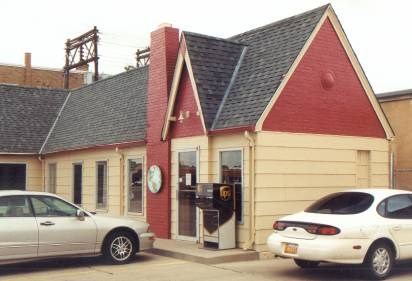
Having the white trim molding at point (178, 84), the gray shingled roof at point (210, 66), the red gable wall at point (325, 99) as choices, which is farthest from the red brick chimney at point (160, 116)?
the red gable wall at point (325, 99)

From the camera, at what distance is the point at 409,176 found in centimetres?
1886

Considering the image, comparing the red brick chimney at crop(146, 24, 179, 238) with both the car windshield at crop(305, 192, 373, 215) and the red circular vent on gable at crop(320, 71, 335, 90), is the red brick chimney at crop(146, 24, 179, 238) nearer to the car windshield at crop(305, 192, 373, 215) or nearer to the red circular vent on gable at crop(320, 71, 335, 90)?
the red circular vent on gable at crop(320, 71, 335, 90)

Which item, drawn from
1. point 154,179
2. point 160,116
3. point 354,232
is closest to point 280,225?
point 354,232

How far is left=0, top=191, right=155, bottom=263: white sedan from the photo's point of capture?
10641mm

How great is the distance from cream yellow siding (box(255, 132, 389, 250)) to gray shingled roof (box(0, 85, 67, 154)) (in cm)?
1161

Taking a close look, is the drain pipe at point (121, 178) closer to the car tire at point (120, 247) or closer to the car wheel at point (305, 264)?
the car tire at point (120, 247)

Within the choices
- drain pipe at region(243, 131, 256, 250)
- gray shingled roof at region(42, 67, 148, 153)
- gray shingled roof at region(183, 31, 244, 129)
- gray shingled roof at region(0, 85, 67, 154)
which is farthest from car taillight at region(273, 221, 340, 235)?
gray shingled roof at region(0, 85, 67, 154)

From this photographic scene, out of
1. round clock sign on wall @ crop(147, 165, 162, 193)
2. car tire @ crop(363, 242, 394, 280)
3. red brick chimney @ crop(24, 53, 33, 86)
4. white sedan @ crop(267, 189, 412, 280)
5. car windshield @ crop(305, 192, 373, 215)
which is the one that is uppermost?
red brick chimney @ crop(24, 53, 33, 86)

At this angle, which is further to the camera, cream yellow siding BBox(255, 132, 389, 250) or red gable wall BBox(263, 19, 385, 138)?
red gable wall BBox(263, 19, 385, 138)

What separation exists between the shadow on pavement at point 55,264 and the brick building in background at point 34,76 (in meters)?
26.1

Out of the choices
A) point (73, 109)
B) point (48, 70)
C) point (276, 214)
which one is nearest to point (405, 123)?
point (276, 214)

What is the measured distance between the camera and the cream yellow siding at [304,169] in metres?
12.5

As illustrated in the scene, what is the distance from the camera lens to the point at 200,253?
12.1m

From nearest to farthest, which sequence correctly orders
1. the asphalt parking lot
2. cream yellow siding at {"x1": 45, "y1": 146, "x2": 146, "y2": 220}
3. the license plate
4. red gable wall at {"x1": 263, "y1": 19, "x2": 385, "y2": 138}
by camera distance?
the license plate < the asphalt parking lot < red gable wall at {"x1": 263, "y1": 19, "x2": 385, "y2": 138} < cream yellow siding at {"x1": 45, "y1": 146, "x2": 146, "y2": 220}
